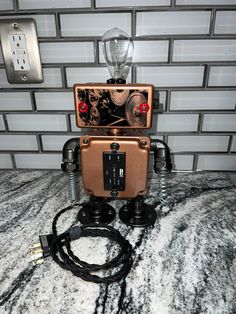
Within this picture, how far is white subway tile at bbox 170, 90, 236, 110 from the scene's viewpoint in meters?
0.80

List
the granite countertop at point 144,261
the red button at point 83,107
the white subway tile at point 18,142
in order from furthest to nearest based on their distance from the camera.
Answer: the white subway tile at point 18,142 < the red button at point 83,107 < the granite countertop at point 144,261

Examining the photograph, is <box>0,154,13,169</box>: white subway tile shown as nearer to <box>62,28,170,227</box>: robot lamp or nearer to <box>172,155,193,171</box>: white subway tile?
<box>62,28,170,227</box>: robot lamp

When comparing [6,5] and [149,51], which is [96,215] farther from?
[6,5]

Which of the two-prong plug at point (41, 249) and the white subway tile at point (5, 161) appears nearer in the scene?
the two-prong plug at point (41, 249)

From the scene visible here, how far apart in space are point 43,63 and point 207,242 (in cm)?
73

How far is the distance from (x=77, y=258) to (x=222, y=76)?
2.31ft

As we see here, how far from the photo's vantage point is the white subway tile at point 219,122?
83cm

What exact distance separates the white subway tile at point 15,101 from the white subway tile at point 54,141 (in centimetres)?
13

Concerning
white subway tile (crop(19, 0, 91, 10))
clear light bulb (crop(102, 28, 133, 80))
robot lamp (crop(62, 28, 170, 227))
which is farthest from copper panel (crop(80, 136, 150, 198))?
white subway tile (crop(19, 0, 91, 10))

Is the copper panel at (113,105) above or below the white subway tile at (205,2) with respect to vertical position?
below

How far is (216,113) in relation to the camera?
0.82 m

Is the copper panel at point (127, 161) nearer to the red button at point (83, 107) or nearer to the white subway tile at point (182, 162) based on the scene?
the red button at point (83, 107)

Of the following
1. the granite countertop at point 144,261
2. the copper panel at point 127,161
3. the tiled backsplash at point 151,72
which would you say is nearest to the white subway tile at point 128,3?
the tiled backsplash at point 151,72

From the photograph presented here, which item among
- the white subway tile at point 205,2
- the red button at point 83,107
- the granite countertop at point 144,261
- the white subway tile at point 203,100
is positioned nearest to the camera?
the granite countertop at point 144,261
